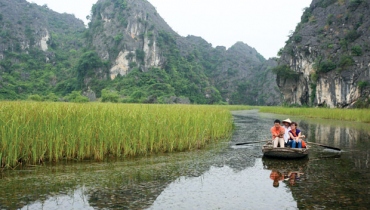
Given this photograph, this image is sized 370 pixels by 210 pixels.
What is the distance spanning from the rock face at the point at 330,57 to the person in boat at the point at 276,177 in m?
30.1

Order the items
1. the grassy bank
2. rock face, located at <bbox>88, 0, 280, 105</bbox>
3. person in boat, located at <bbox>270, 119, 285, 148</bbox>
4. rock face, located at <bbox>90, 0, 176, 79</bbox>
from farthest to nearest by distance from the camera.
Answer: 1. rock face, located at <bbox>88, 0, 280, 105</bbox>
2. rock face, located at <bbox>90, 0, 176, 79</bbox>
3. the grassy bank
4. person in boat, located at <bbox>270, 119, 285, 148</bbox>

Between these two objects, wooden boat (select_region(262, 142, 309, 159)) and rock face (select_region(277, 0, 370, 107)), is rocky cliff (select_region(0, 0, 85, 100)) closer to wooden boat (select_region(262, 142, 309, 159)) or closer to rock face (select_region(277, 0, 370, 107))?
rock face (select_region(277, 0, 370, 107))

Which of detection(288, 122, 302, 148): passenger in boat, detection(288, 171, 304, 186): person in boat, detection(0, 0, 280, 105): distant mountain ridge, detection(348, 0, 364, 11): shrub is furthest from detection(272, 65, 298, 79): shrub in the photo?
detection(288, 171, 304, 186): person in boat

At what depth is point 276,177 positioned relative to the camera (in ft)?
19.7

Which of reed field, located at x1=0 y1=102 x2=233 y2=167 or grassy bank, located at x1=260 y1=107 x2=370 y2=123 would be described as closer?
reed field, located at x1=0 y1=102 x2=233 y2=167

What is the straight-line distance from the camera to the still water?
4.38 m

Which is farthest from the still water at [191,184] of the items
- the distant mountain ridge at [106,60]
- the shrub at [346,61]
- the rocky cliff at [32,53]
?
the rocky cliff at [32,53]

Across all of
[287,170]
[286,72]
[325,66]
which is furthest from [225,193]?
[286,72]

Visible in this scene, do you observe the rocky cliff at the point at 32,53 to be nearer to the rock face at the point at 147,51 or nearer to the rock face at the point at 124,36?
the rock face at the point at 124,36

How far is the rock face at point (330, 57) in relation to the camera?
111ft

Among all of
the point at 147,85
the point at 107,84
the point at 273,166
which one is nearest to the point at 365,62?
the point at 273,166

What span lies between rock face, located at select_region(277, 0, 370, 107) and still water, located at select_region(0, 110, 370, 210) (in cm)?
2972

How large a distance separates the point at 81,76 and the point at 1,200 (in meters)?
67.7

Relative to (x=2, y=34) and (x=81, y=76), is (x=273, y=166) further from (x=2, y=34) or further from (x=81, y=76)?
(x=2, y=34)
